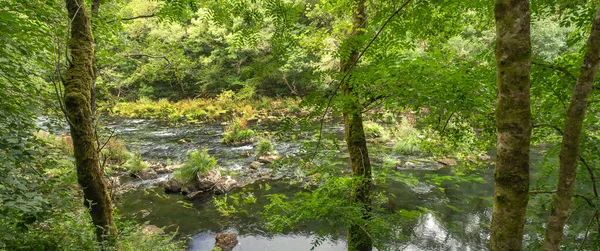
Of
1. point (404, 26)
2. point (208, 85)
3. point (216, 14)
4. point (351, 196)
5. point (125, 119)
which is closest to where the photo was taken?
point (404, 26)

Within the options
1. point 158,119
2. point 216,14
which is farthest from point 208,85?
point 216,14

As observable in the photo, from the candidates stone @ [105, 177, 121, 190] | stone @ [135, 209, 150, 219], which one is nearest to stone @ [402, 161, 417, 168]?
stone @ [135, 209, 150, 219]

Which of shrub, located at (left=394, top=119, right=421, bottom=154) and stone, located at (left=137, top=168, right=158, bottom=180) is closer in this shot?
stone, located at (left=137, top=168, right=158, bottom=180)

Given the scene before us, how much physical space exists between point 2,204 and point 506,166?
9.13 ft

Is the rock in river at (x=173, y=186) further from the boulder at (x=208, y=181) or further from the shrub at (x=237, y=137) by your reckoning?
the shrub at (x=237, y=137)

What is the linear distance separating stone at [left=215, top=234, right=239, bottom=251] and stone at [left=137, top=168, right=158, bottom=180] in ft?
13.3

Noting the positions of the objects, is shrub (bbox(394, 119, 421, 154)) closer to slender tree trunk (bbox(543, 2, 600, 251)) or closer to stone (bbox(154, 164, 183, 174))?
stone (bbox(154, 164, 183, 174))

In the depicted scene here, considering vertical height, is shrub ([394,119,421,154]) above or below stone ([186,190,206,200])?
above

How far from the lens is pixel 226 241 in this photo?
19.4 feet

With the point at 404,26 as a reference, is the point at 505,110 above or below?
below

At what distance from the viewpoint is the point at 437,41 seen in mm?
3996

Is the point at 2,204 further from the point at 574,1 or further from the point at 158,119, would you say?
the point at 158,119

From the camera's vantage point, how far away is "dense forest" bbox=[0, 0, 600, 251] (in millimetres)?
1327

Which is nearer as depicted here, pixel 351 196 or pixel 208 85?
pixel 351 196
